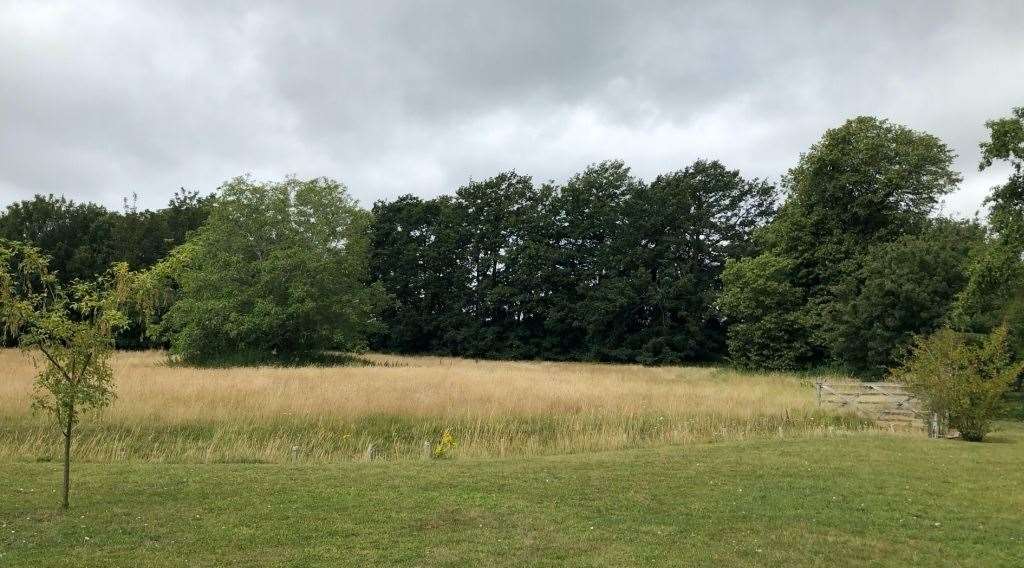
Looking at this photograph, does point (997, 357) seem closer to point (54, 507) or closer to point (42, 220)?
point (54, 507)

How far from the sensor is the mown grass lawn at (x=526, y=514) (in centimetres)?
728

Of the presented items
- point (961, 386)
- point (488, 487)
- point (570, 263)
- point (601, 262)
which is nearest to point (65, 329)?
point (488, 487)

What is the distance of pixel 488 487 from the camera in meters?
10.5

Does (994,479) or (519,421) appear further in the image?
(519,421)

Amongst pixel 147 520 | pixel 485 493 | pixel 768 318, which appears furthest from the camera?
pixel 768 318

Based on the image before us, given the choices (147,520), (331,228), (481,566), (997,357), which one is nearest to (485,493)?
(481,566)

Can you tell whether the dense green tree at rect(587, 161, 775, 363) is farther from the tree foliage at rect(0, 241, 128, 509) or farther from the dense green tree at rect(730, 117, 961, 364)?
the tree foliage at rect(0, 241, 128, 509)

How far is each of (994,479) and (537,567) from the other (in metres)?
9.45

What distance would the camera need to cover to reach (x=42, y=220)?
65125 mm

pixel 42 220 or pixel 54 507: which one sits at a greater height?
pixel 42 220

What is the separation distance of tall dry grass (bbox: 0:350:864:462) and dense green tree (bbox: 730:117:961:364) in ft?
69.2

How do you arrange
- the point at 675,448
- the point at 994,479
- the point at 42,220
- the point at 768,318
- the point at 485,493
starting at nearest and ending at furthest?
1. the point at 485,493
2. the point at 994,479
3. the point at 675,448
4. the point at 768,318
5. the point at 42,220

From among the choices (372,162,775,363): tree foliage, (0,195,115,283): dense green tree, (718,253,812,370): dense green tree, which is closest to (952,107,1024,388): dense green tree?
(718,253,812,370): dense green tree

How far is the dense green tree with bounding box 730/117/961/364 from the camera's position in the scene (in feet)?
134
